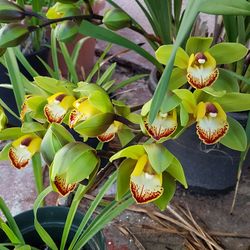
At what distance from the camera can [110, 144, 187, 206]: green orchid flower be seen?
61 cm

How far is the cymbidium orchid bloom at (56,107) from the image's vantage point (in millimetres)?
709

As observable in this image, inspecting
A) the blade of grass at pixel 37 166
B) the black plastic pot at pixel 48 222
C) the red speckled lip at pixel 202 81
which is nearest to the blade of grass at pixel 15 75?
the blade of grass at pixel 37 166

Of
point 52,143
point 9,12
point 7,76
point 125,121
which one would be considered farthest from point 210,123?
point 7,76

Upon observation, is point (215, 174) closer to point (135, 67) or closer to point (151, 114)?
point (151, 114)

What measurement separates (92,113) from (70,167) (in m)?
0.09

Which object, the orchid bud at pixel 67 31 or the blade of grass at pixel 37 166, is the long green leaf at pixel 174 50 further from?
the blade of grass at pixel 37 166

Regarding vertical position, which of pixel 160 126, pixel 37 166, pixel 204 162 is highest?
pixel 160 126

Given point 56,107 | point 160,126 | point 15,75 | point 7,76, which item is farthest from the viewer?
Answer: point 7,76

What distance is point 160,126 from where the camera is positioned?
2.02 ft

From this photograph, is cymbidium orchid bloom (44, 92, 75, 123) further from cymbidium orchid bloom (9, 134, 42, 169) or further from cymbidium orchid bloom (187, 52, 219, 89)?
cymbidium orchid bloom (187, 52, 219, 89)

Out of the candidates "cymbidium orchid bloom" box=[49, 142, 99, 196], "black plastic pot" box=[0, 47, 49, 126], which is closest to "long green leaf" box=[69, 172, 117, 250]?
"cymbidium orchid bloom" box=[49, 142, 99, 196]

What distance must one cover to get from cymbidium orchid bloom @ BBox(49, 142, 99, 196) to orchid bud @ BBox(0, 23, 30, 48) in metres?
0.19

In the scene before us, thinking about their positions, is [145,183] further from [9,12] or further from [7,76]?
[7,76]

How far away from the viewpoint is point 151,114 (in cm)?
52
